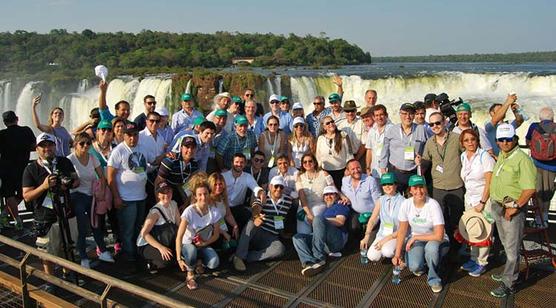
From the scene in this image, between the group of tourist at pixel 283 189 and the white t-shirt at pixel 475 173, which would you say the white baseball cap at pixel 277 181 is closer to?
the group of tourist at pixel 283 189

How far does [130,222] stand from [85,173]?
2.70ft

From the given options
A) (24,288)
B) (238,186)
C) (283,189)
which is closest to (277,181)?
(283,189)

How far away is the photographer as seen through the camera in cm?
473

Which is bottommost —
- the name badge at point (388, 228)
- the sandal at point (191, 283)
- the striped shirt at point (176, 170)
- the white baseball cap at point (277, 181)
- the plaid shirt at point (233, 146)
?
the sandal at point (191, 283)

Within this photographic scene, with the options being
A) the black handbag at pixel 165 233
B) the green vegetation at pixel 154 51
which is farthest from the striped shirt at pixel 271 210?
the green vegetation at pixel 154 51

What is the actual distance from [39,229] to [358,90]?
21.5m

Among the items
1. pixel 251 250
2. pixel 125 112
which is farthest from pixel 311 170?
pixel 125 112

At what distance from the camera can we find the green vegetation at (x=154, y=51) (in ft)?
217

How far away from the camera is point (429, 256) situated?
16.0 ft

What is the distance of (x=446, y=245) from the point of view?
5.02 metres

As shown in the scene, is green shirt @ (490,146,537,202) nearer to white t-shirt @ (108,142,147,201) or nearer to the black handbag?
the black handbag

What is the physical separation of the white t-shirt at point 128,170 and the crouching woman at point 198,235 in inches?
29.2

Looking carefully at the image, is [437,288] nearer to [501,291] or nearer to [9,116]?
[501,291]

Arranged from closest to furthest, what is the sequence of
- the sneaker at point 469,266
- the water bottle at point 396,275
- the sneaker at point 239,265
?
the water bottle at point 396,275
the sneaker at point 469,266
the sneaker at point 239,265
